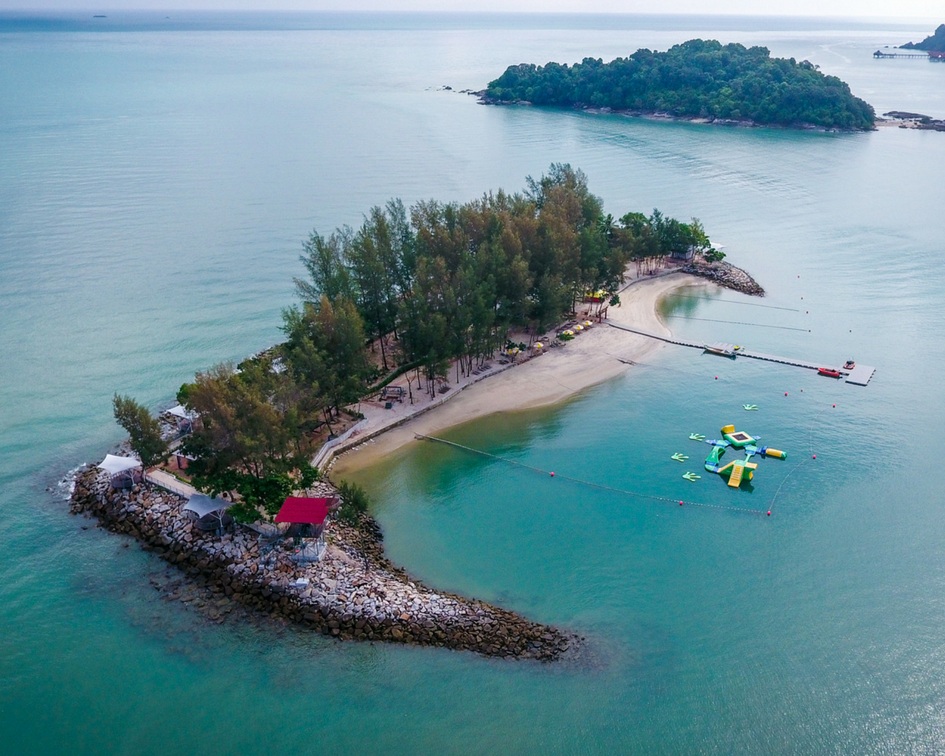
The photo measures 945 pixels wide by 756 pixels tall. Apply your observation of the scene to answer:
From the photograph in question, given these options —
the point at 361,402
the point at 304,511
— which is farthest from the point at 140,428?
the point at 361,402

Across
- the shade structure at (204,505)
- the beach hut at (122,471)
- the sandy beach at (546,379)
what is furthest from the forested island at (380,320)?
the sandy beach at (546,379)

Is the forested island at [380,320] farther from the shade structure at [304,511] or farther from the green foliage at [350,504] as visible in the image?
the shade structure at [304,511]

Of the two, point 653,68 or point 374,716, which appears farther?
point 653,68

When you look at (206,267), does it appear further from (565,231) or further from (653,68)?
(653,68)

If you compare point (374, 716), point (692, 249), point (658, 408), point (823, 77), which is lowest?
point (374, 716)

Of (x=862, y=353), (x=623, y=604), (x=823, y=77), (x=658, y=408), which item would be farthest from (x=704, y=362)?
(x=823, y=77)

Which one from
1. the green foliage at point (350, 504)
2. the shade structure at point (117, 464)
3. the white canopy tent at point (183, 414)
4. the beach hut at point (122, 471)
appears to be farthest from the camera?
the white canopy tent at point (183, 414)

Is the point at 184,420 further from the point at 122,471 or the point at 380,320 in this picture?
the point at 380,320

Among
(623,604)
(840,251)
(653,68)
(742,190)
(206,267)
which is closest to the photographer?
(623,604)
